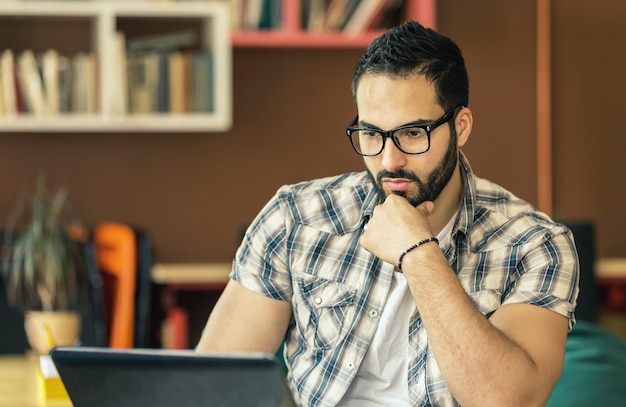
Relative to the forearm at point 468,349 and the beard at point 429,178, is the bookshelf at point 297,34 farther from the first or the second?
the forearm at point 468,349

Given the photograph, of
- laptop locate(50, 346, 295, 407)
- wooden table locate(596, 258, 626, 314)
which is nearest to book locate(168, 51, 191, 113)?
wooden table locate(596, 258, 626, 314)

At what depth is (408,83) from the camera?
1.71 m

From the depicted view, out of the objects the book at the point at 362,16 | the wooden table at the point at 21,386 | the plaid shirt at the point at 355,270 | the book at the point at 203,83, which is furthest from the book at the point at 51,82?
the plaid shirt at the point at 355,270

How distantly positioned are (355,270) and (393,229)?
0.16 meters

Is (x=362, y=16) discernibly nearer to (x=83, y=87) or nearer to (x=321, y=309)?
(x=83, y=87)

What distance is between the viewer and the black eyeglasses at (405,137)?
1.71m

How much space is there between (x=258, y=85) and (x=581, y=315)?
1624 mm

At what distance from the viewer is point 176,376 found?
43.4 inches

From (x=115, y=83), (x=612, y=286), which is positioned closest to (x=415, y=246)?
(x=115, y=83)

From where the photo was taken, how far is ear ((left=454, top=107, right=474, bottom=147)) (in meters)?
1.79

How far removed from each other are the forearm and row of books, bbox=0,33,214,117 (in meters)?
2.34

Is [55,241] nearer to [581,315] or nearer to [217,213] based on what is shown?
[217,213]

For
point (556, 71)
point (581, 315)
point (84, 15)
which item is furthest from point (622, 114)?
point (84, 15)

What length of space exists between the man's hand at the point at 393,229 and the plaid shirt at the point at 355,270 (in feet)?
0.30
